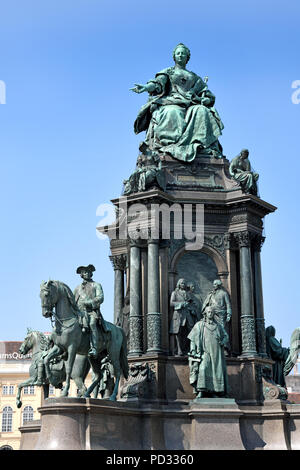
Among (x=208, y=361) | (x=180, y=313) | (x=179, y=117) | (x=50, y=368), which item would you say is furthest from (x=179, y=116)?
(x=50, y=368)

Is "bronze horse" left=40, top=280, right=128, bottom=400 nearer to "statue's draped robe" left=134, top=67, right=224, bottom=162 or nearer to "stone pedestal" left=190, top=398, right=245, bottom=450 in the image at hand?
"stone pedestal" left=190, top=398, right=245, bottom=450

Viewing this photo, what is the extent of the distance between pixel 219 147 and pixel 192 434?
9194 mm

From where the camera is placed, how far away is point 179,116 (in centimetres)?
2422

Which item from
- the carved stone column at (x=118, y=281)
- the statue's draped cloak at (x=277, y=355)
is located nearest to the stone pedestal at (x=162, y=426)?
the statue's draped cloak at (x=277, y=355)

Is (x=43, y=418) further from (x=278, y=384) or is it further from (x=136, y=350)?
(x=278, y=384)

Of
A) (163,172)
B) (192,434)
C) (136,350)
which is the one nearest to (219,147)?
(163,172)

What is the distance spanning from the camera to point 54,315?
63.4ft

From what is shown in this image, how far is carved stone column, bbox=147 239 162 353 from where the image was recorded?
837 inches

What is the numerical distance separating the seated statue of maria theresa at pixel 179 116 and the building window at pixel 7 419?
179ft

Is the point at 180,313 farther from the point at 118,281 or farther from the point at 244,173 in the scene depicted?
the point at 244,173

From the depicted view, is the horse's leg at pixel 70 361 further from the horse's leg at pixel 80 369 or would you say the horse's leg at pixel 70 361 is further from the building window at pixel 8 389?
the building window at pixel 8 389

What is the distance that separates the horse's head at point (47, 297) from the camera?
19.1 metres

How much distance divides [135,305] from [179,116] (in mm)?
6250

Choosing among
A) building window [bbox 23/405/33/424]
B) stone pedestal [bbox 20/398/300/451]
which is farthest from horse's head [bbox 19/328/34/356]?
building window [bbox 23/405/33/424]
